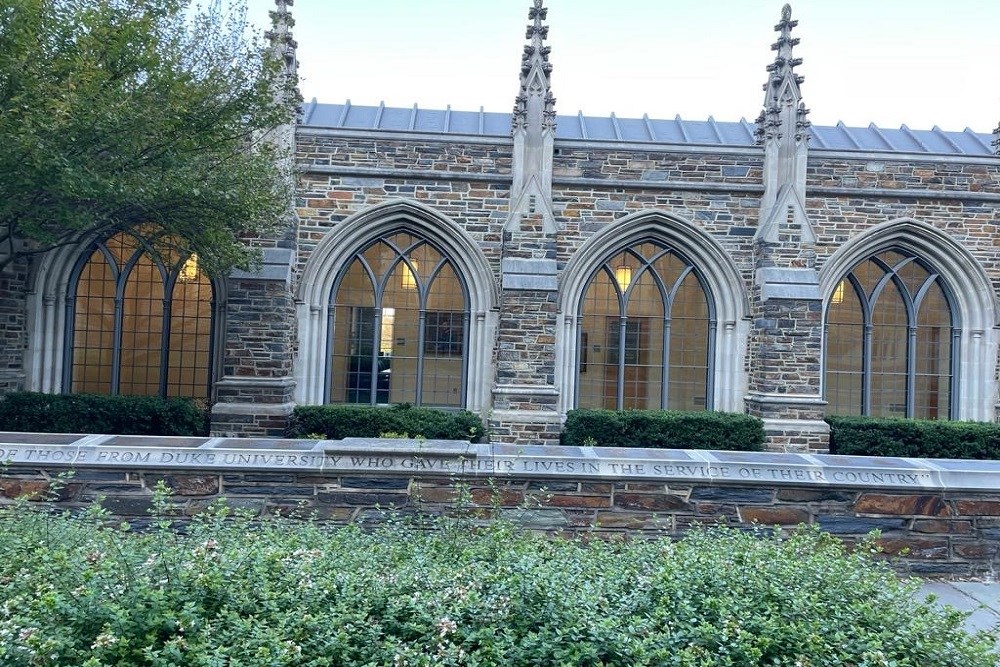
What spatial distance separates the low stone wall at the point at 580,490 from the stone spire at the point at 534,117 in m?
7.05

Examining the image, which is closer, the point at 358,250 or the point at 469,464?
the point at 469,464

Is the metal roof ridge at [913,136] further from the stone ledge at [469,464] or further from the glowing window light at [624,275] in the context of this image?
the stone ledge at [469,464]

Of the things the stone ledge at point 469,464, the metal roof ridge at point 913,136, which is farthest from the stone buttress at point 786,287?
the stone ledge at point 469,464

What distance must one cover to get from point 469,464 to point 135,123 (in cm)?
573

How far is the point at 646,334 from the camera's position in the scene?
486 inches

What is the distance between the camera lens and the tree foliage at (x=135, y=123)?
6.85 metres

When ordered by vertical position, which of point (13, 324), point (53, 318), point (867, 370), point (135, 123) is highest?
point (135, 123)

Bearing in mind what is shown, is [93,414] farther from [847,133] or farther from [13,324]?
[847,133]

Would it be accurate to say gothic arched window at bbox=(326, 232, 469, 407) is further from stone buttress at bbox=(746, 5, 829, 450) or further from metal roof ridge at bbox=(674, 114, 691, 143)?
metal roof ridge at bbox=(674, 114, 691, 143)

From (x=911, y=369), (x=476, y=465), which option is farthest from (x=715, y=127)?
(x=476, y=465)

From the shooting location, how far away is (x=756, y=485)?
5.15 m

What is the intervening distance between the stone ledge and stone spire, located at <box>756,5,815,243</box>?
7.14m

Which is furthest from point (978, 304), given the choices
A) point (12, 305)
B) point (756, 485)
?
point (12, 305)

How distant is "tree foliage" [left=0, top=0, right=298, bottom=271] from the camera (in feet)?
22.5
